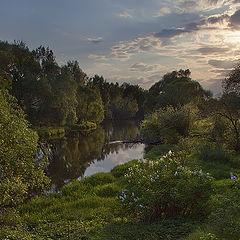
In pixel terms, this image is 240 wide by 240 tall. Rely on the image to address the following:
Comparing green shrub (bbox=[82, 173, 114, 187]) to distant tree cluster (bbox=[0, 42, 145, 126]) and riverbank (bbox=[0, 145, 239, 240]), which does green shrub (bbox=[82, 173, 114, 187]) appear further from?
distant tree cluster (bbox=[0, 42, 145, 126])

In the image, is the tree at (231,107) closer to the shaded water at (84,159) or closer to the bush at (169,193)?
the shaded water at (84,159)

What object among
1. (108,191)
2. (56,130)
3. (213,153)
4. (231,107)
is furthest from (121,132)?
(108,191)

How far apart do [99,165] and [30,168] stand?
49.1ft

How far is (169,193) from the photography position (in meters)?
8.52

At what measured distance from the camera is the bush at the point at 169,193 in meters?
8.35

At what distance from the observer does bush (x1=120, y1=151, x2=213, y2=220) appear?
8352mm

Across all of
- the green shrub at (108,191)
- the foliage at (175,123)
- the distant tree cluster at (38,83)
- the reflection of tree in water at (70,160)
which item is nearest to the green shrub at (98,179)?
the green shrub at (108,191)

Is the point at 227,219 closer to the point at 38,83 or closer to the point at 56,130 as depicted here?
the point at 38,83

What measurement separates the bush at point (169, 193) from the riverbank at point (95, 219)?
333mm

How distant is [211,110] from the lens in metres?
22.1

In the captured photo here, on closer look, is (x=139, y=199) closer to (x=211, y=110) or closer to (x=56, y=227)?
(x=56, y=227)

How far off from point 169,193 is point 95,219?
3.77 m

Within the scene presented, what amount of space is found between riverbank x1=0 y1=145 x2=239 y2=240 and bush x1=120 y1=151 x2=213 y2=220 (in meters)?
0.33

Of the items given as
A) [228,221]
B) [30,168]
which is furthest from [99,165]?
[228,221]
